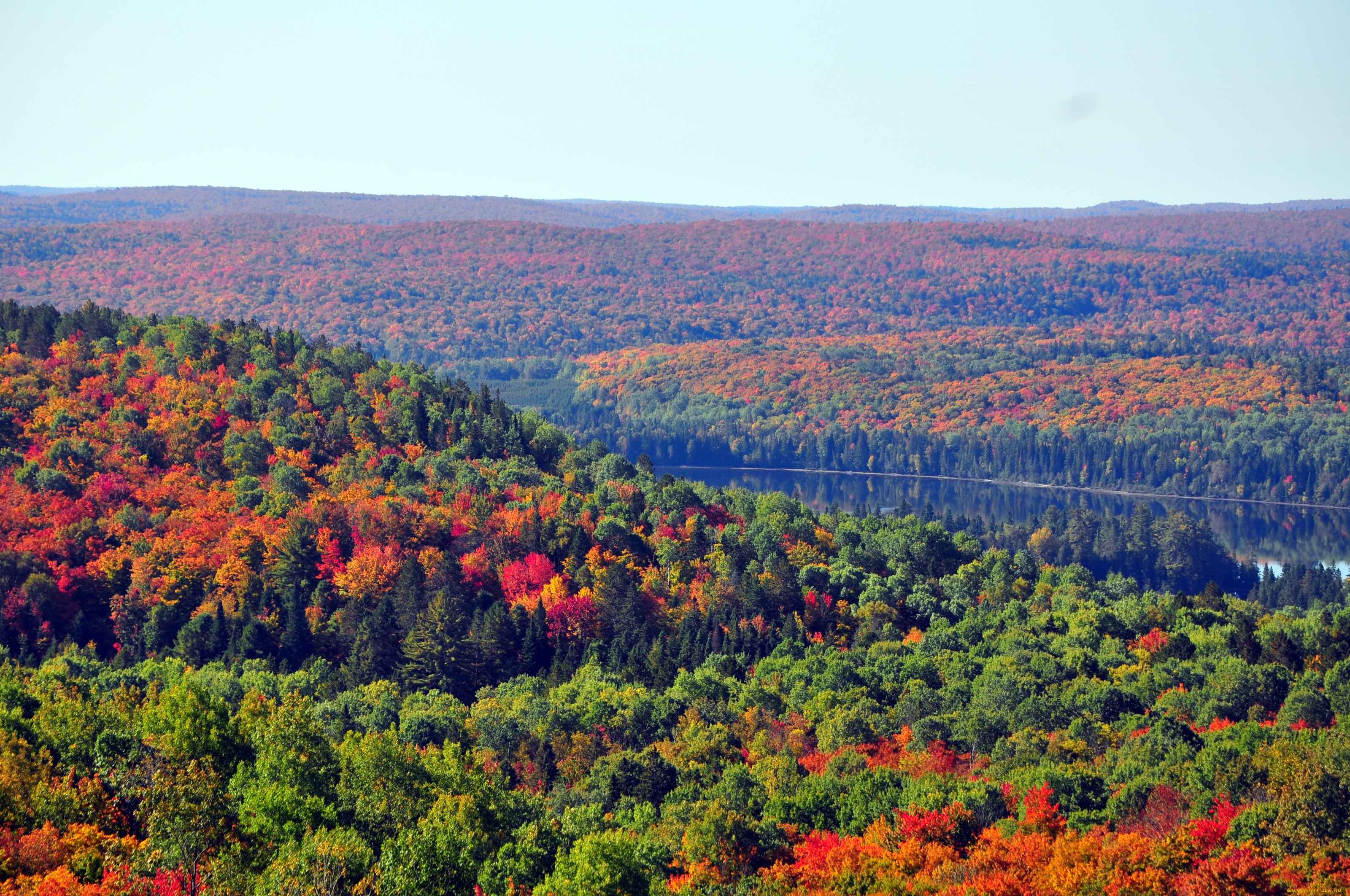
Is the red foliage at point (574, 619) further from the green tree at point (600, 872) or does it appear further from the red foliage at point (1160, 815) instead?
the green tree at point (600, 872)

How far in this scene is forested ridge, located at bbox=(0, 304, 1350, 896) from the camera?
4750 centimetres

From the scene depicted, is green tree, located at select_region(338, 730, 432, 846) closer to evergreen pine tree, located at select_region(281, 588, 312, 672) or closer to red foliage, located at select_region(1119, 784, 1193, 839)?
red foliage, located at select_region(1119, 784, 1193, 839)

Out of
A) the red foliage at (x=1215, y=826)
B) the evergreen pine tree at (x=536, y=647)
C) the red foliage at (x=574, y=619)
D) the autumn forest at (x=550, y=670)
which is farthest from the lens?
the red foliage at (x=574, y=619)

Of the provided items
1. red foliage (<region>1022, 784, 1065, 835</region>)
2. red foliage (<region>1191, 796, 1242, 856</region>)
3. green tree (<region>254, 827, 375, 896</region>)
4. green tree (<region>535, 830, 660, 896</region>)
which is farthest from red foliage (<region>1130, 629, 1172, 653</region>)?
green tree (<region>254, 827, 375, 896</region>)

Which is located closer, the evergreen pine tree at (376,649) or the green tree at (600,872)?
the green tree at (600,872)

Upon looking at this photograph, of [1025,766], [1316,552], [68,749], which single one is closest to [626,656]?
[1025,766]

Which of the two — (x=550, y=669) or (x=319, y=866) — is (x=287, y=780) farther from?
(x=550, y=669)

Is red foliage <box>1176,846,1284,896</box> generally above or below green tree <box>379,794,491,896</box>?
above

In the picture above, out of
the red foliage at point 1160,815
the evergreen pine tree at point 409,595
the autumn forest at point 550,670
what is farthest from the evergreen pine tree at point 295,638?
the red foliage at point 1160,815

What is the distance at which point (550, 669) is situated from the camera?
95.8m

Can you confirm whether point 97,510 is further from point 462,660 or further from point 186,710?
point 186,710

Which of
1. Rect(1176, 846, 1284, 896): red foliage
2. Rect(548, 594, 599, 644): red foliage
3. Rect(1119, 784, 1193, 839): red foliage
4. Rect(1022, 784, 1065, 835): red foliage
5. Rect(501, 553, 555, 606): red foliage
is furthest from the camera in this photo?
Rect(501, 553, 555, 606): red foliage

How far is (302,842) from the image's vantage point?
47875mm

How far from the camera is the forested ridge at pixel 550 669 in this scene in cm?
4750
